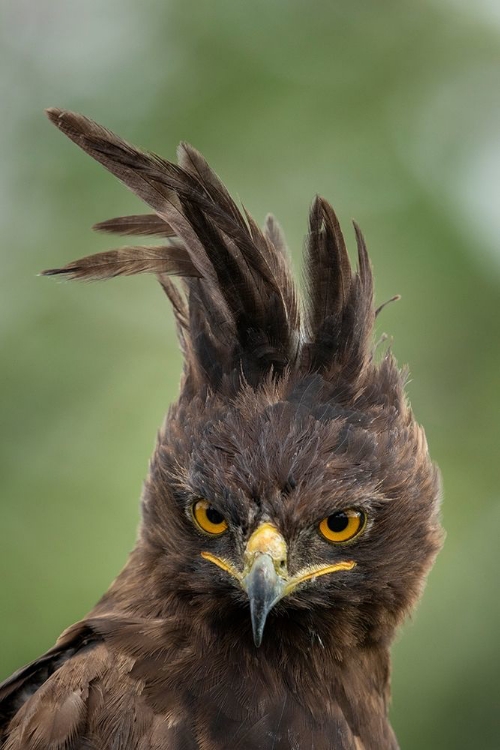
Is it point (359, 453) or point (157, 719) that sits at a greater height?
point (359, 453)

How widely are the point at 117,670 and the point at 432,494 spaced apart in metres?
1.01

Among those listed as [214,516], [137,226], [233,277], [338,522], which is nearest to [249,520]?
[214,516]

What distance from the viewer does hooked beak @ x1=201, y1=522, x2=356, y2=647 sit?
8.73 ft

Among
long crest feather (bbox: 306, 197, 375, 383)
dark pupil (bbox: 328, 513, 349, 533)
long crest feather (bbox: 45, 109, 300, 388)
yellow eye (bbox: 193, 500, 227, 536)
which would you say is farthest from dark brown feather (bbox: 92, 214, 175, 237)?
dark pupil (bbox: 328, 513, 349, 533)

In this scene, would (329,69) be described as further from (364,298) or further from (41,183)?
(364,298)

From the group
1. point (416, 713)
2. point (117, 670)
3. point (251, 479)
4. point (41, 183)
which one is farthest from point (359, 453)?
point (41, 183)

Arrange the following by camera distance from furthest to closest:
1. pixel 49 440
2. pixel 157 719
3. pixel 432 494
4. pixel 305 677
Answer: pixel 49 440, pixel 432 494, pixel 305 677, pixel 157 719

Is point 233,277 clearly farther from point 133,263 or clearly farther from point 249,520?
point 249,520

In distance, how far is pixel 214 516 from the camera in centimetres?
290

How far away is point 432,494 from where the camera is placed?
3215 mm

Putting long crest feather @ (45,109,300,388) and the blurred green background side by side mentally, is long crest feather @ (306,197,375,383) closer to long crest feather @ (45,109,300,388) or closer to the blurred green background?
long crest feather @ (45,109,300,388)

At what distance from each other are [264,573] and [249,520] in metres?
0.16

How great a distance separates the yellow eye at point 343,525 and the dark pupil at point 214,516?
0.25m

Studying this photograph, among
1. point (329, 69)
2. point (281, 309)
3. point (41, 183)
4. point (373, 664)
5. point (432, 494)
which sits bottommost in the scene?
point (373, 664)
